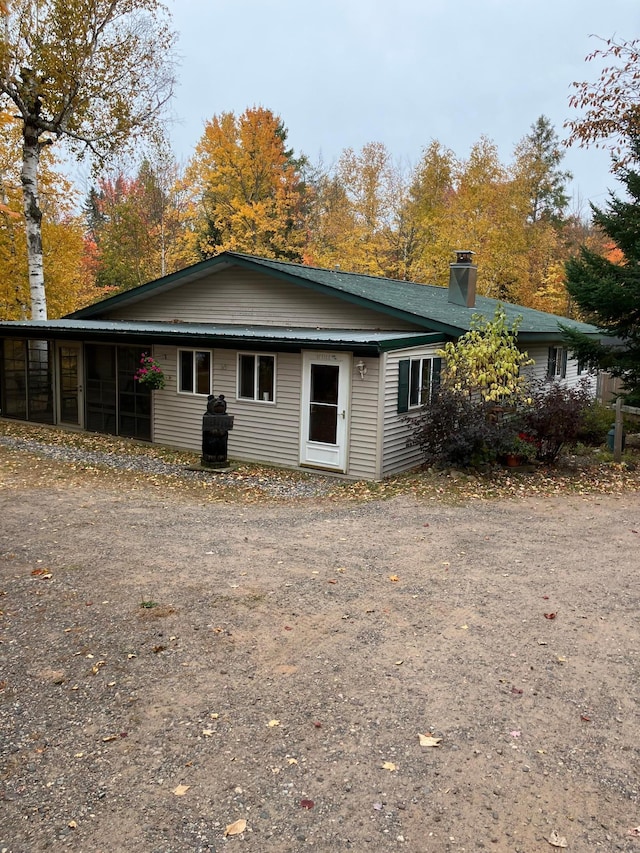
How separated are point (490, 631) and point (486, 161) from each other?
25.9m

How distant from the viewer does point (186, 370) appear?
Result: 1408cm

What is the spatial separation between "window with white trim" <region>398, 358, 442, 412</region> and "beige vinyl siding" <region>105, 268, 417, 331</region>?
0.93 meters

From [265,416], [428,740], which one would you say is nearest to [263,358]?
[265,416]

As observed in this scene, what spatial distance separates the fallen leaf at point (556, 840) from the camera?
9.66 ft

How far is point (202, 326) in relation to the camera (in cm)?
1502

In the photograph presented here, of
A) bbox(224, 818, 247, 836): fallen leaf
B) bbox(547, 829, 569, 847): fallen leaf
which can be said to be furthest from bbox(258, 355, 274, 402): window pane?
bbox(547, 829, 569, 847): fallen leaf

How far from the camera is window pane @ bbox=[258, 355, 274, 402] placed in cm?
1275

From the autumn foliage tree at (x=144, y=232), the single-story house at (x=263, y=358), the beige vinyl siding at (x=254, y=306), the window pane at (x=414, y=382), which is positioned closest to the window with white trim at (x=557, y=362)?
the single-story house at (x=263, y=358)

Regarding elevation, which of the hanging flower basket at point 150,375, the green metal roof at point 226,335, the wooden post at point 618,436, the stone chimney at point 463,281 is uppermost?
the stone chimney at point 463,281

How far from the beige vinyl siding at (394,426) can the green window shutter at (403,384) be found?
81mm

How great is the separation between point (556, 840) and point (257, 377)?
1064cm

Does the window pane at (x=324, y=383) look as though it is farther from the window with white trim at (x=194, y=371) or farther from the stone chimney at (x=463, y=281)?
the stone chimney at (x=463, y=281)

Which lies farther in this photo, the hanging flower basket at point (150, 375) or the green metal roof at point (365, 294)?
the hanging flower basket at point (150, 375)

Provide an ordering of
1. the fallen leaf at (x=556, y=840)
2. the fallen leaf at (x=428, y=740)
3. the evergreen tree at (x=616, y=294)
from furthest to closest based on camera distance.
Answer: the evergreen tree at (x=616, y=294), the fallen leaf at (x=428, y=740), the fallen leaf at (x=556, y=840)
